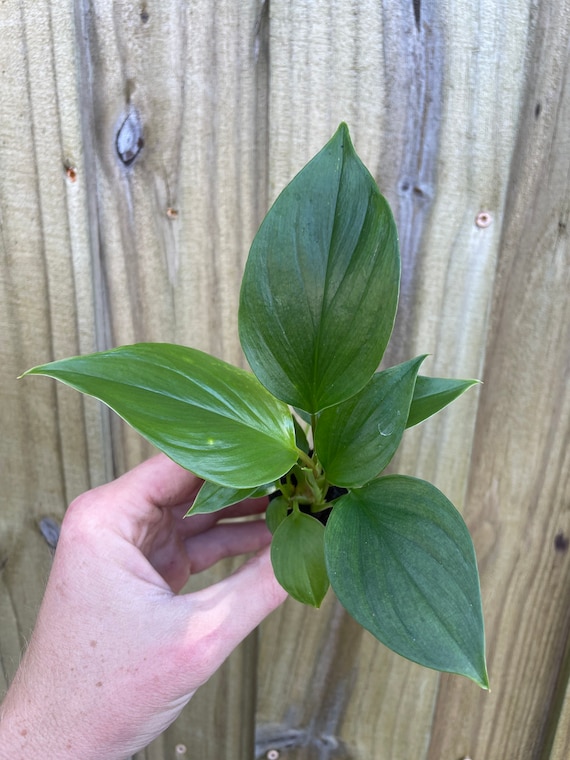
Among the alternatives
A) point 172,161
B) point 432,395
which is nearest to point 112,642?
point 432,395

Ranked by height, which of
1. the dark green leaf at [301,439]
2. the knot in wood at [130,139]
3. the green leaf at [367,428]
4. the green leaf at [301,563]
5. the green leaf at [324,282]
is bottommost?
the green leaf at [301,563]

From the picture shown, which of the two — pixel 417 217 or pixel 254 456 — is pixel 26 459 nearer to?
pixel 254 456

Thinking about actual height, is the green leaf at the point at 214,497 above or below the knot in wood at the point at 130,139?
below

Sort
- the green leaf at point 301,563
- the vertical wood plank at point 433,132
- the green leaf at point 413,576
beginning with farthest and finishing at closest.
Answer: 1. the vertical wood plank at point 433,132
2. the green leaf at point 301,563
3. the green leaf at point 413,576

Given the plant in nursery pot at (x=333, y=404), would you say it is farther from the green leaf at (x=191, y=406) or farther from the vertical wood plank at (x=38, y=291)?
the vertical wood plank at (x=38, y=291)

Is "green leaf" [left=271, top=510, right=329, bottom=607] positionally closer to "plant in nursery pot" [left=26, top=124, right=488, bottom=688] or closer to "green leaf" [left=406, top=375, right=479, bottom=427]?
"plant in nursery pot" [left=26, top=124, right=488, bottom=688]

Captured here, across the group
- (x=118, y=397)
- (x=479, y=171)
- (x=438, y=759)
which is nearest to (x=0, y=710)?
(x=118, y=397)

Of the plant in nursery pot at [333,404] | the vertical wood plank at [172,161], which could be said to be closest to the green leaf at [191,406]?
the plant in nursery pot at [333,404]
